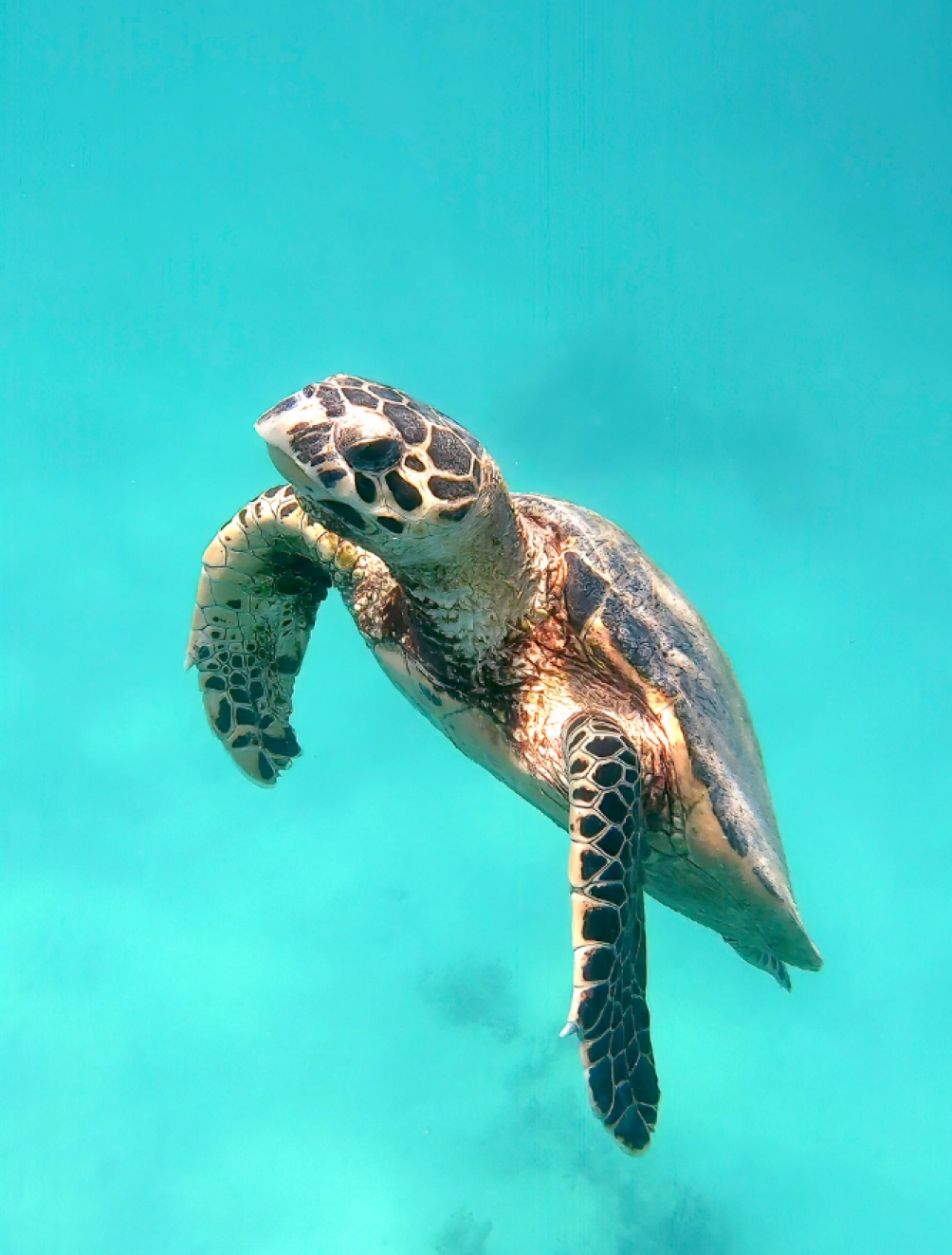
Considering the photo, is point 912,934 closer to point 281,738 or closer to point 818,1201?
point 818,1201

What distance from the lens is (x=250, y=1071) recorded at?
39.9 ft

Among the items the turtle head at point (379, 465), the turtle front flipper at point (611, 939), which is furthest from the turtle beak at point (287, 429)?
the turtle front flipper at point (611, 939)

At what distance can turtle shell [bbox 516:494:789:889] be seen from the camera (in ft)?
11.4

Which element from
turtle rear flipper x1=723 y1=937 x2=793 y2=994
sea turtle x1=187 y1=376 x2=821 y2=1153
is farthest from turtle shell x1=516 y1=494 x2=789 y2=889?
turtle rear flipper x1=723 y1=937 x2=793 y2=994

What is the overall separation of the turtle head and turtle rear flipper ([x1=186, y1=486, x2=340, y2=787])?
4.68ft

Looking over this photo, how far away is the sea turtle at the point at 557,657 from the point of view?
284 cm

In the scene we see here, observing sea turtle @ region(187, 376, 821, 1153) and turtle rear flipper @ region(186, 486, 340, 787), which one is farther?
turtle rear flipper @ region(186, 486, 340, 787)

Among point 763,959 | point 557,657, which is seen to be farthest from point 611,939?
point 763,959

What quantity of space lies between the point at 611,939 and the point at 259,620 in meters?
3.03

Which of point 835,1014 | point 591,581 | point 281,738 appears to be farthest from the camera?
point 835,1014

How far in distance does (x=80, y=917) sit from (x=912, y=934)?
44.3 ft

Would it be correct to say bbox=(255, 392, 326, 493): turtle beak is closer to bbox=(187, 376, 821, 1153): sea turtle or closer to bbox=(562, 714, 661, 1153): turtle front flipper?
bbox=(187, 376, 821, 1153): sea turtle

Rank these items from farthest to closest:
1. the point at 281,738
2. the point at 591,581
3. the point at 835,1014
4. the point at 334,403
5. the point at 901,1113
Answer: the point at 835,1014, the point at 901,1113, the point at 281,738, the point at 591,581, the point at 334,403

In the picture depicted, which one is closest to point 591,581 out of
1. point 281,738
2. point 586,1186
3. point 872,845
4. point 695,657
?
point 695,657
